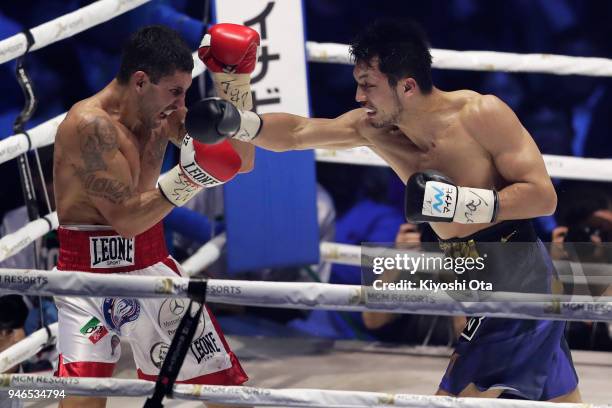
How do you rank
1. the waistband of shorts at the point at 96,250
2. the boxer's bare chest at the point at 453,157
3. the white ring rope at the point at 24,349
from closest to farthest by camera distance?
1. the boxer's bare chest at the point at 453,157
2. the waistband of shorts at the point at 96,250
3. the white ring rope at the point at 24,349

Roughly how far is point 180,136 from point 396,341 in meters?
1.65

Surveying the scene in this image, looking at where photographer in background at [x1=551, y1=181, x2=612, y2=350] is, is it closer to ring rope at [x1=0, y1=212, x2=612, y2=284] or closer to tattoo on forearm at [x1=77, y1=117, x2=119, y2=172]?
ring rope at [x1=0, y1=212, x2=612, y2=284]

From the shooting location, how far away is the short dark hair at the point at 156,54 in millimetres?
2637

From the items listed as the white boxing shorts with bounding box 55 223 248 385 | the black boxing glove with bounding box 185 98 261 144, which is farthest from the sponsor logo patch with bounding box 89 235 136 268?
the black boxing glove with bounding box 185 98 261 144

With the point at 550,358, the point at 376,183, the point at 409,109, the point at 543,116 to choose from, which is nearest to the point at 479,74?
the point at 543,116

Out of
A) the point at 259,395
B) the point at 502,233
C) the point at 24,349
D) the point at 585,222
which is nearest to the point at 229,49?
the point at 502,233

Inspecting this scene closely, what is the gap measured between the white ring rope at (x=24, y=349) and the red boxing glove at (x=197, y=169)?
873mm

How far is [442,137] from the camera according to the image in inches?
100

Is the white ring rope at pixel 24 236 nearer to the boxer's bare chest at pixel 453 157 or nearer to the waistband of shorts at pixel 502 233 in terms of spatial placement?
the boxer's bare chest at pixel 453 157

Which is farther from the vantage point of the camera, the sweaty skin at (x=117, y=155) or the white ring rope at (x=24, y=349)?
the white ring rope at (x=24, y=349)

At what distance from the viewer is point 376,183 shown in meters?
4.18

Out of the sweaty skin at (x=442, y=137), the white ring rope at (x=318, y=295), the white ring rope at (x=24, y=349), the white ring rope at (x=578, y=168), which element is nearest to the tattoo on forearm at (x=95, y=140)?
the sweaty skin at (x=442, y=137)

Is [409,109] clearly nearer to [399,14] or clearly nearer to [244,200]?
[244,200]

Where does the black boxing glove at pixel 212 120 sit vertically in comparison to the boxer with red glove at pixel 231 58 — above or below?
below
